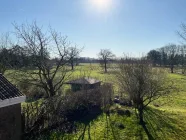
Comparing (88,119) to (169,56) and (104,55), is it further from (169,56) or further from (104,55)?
(169,56)

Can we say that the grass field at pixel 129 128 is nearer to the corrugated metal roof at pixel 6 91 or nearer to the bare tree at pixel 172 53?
the corrugated metal roof at pixel 6 91

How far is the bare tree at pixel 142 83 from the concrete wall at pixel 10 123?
31.1ft

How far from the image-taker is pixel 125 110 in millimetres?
15484

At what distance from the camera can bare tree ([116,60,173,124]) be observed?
15289 millimetres

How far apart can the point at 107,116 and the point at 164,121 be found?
4138 millimetres

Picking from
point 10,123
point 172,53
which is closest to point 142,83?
point 10,123

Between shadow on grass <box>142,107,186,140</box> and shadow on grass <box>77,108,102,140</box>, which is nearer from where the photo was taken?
shadow on grass <box>77,108,102,140</box>

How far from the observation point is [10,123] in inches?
288

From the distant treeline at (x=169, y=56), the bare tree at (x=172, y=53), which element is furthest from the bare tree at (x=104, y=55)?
the bare tree at (x=172, y=53)

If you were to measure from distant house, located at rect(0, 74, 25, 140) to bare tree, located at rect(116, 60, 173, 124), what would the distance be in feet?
31.4

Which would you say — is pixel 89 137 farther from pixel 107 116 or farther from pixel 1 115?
pixel 1 115

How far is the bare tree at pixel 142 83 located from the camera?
1529cm

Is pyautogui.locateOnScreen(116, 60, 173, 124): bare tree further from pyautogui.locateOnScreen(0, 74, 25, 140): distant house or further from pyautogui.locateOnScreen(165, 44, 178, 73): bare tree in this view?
pyautogui.locateOnScreen(165, 44, 178, 73): bare tree

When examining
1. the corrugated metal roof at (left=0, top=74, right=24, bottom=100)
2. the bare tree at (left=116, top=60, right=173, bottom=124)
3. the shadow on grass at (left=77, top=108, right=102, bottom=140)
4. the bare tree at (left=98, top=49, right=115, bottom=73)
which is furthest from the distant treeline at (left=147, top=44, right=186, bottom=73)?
the corrugated metal roof at (left=0, top=74, right=24, bottom=100)
